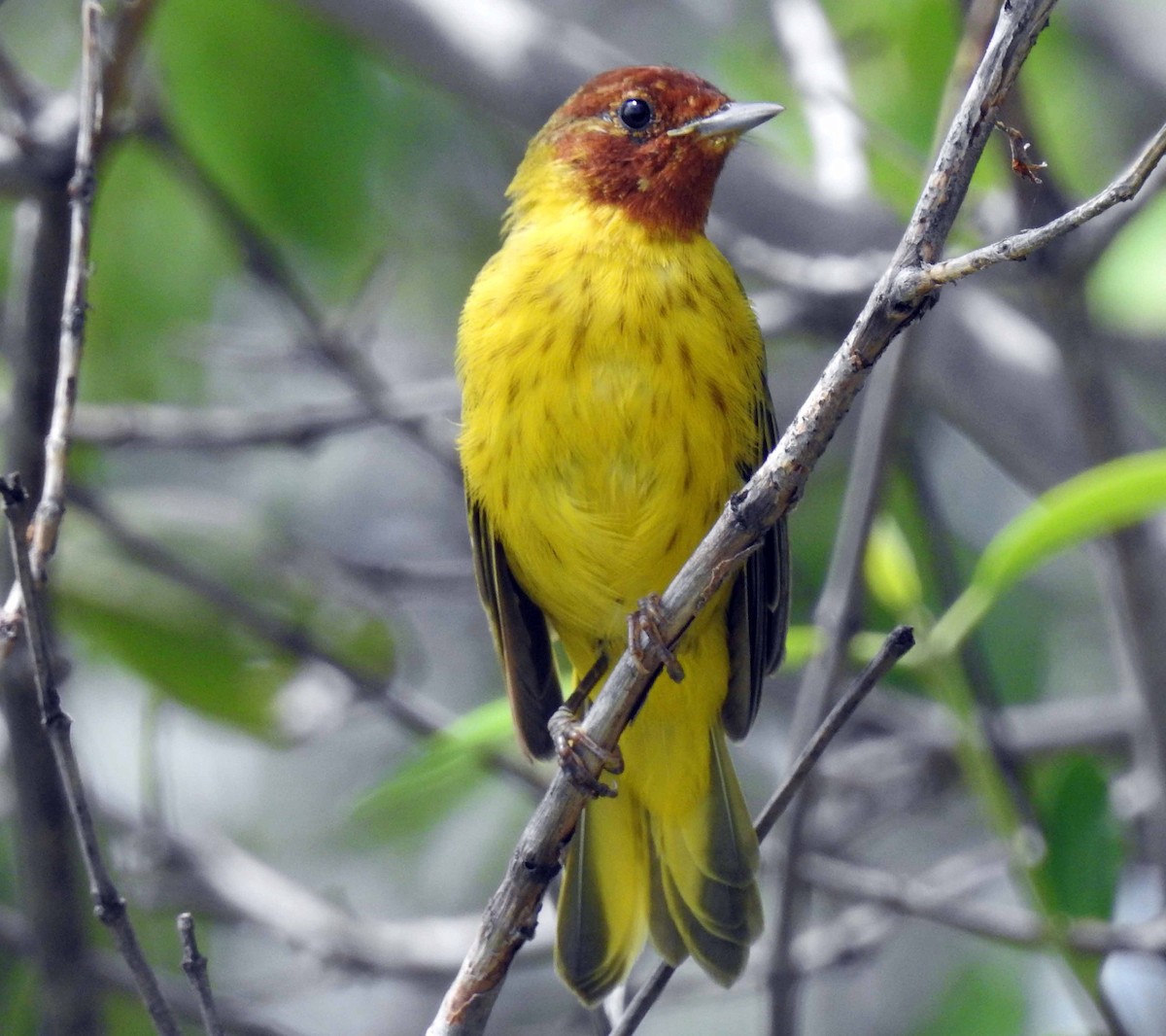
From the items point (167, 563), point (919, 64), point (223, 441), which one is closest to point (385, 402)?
point (223, 441)

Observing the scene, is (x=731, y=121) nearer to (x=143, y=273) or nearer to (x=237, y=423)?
(x=237, y=423)

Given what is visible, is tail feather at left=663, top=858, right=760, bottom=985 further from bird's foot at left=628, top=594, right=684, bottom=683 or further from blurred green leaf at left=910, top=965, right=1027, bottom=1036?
blurred green leaf at left=910, top=965, right=1027, bottom=1036

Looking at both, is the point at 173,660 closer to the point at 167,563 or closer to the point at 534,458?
the point at 167,563

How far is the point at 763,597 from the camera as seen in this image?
13.8 ft

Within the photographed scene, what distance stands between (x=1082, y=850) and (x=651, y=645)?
4.05 feet

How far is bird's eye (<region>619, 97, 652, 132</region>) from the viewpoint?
4.80 m

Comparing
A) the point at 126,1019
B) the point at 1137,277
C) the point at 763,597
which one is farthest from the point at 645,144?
the point at 126,1019

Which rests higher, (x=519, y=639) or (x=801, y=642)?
(x=519, y=639)

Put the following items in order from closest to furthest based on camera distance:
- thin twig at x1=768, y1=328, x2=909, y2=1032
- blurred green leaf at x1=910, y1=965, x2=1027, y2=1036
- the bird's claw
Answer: the bird's claw < thin twig at x1=768, y1=328, x2=909, y2=1032 < blurred green leaf at x1=910, y1=965, x2=1027, y2=1036

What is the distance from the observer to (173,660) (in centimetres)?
506

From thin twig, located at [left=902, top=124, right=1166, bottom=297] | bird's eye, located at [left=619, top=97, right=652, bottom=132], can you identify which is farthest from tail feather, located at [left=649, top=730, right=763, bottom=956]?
thin twig, located at [left=902, top=124, right=1166, bottom=297]

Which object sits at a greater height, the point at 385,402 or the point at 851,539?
the point at 385,402

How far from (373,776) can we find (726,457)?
430cm

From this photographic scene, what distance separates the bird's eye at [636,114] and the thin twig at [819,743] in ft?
7.93
